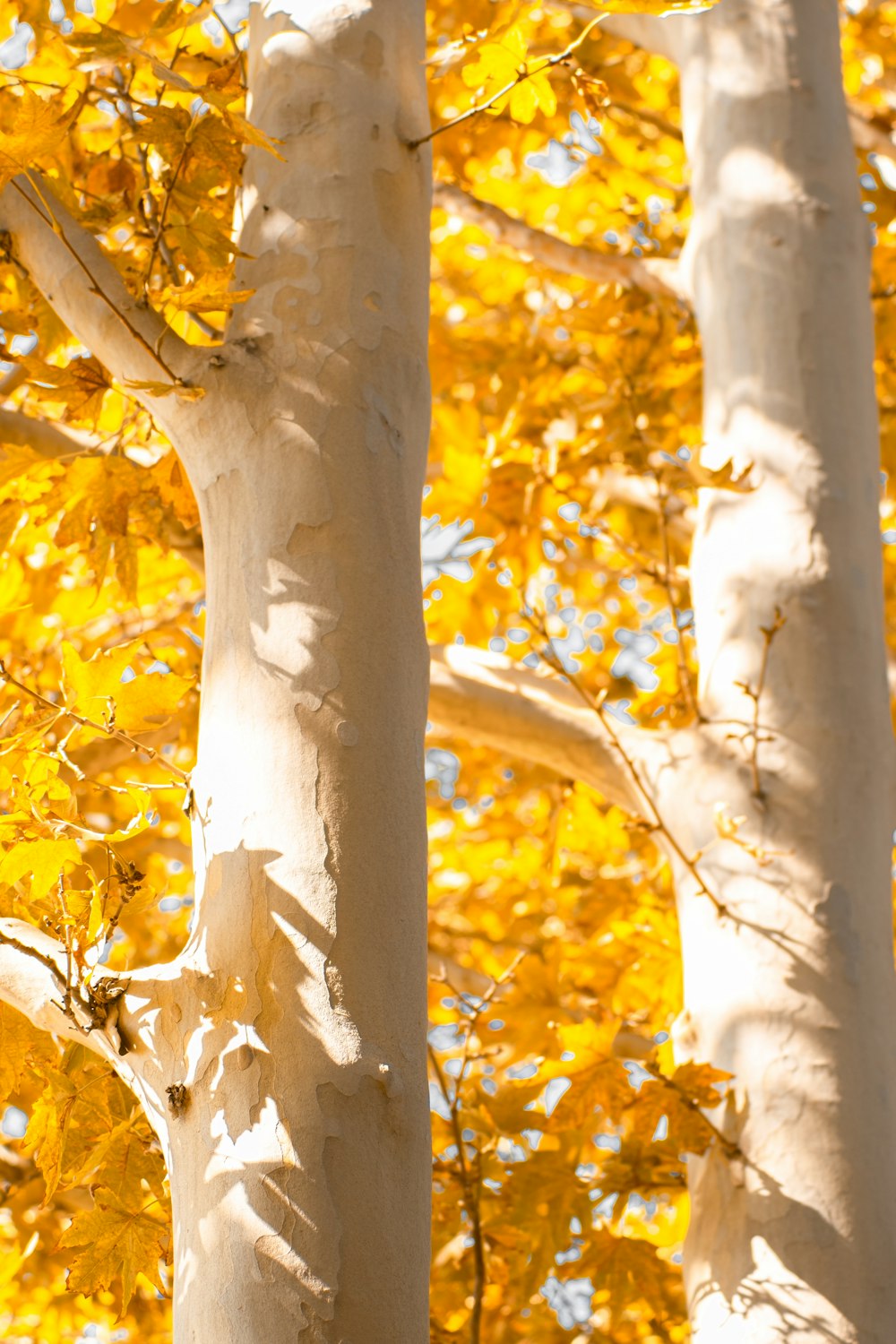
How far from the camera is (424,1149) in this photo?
0.96 metres

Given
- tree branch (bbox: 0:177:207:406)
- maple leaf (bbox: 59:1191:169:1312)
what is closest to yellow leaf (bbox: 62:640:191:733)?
tree branch (bbox: 0:177:207:406)

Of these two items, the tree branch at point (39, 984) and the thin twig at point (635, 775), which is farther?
the thin twig at point (635, 775)

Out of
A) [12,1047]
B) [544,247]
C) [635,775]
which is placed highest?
[544,247]

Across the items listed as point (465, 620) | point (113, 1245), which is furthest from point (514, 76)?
point (465, 620)

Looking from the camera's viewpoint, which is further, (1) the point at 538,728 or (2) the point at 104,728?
(1) the point at 538,728

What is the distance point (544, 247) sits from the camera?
247 centimetres

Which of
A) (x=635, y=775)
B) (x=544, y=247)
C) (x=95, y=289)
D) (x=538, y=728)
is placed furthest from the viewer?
(x=544, y=247)

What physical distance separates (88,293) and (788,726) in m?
1.04

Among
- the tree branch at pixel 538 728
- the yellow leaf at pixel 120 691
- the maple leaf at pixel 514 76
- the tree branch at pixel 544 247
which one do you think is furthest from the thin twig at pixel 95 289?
the tree branch at pixel 544 247

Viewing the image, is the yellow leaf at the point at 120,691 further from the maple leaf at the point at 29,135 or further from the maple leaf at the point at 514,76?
the maple leaf at the point at 514,76

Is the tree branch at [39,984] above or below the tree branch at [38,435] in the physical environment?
below

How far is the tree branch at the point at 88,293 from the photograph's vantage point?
1138 millimetres

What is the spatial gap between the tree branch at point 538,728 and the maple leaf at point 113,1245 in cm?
92

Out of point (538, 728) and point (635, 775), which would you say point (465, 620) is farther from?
point (635, 775)
